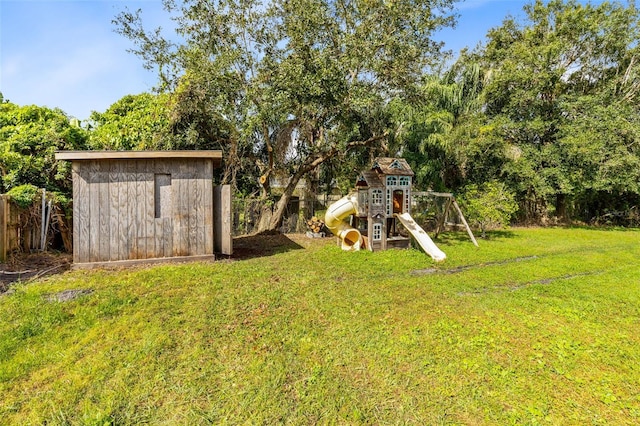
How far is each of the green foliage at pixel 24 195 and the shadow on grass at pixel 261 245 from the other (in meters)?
4.04

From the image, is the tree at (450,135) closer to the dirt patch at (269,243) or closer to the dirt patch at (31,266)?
the dirt patch at (269,243)

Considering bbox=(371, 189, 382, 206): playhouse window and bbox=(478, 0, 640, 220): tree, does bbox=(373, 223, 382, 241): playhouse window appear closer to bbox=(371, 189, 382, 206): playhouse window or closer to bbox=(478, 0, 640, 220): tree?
bbox=(371, 189, 382, 206): playhouse window

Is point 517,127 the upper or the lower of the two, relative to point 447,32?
lower

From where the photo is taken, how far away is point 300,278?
5.34m

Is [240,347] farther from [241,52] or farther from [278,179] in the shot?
[278,179]

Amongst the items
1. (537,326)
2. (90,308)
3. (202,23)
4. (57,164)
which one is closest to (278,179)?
(202,23)

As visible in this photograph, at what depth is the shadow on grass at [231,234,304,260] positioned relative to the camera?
7529 mm

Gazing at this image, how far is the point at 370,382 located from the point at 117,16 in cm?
1132

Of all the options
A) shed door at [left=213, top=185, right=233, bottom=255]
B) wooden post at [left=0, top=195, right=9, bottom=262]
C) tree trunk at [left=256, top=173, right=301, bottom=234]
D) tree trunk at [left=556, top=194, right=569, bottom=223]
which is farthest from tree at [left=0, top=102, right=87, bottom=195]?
tree trunk at [left=556, top=194, right=569, bottom=223]

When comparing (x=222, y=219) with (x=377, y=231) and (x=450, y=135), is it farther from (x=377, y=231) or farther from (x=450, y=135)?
(x=450, y=135)

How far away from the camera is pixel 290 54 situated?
8.73m

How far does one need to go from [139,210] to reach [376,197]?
5544mm

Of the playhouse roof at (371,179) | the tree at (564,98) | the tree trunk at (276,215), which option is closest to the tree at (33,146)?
the tree trunk at (276,215)

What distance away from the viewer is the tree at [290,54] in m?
8.23
